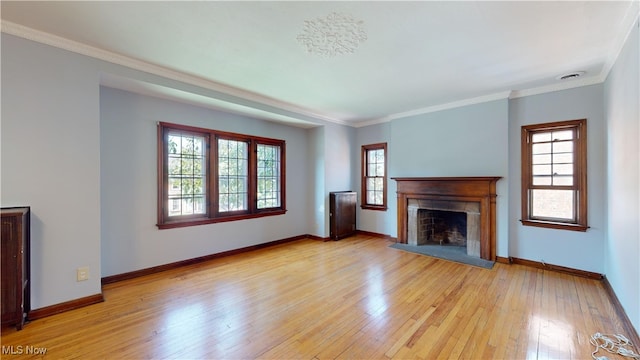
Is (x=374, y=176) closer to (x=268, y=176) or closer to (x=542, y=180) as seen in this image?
(x=268, y=176)

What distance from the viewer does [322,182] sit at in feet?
18.2

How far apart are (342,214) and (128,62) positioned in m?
4.38

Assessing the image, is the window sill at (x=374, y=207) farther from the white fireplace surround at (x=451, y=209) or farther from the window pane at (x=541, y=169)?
the window pane at (x=541, y=169)

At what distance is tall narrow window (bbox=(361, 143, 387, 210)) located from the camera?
577cm

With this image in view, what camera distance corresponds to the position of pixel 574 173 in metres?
3.58

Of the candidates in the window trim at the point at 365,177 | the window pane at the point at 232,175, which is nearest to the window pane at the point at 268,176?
the window pane at the point at 232,175

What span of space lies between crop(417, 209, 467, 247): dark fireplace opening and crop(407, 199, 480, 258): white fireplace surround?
114mm

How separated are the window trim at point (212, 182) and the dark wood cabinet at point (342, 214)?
41.8 inches

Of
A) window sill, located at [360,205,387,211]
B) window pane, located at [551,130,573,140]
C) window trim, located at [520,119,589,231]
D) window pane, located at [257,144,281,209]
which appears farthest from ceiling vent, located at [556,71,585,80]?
window pane, located at [257,144,281,209]

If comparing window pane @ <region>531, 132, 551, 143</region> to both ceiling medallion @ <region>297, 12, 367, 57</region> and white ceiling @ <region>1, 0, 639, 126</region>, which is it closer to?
white ceiling @ <region>1, 0, 639, 126</region>

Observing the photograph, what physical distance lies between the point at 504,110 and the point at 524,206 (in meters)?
1.51

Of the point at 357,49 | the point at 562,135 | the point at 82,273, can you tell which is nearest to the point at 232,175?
the point at 82,273

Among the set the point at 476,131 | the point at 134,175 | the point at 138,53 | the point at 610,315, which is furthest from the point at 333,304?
the point at 476,131

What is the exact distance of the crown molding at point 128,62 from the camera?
2.32 metres
